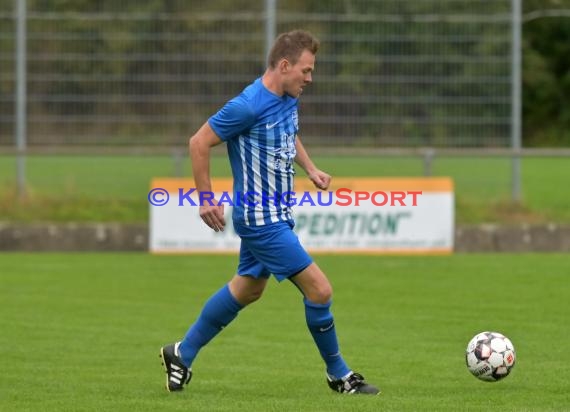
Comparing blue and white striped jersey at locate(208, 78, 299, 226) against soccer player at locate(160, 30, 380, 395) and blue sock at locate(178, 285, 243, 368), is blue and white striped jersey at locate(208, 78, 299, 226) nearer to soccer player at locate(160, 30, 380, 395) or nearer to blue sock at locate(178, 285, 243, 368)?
soccer player at locate(160, 30, 380, 395)

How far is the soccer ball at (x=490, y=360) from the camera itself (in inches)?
311

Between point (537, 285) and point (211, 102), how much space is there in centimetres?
750

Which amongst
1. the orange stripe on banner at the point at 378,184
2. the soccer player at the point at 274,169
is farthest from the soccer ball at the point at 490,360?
the orange stripe on banner at the point at 378,184

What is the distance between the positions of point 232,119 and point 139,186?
1258 centimetres

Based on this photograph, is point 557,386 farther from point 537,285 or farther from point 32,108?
point 32,108

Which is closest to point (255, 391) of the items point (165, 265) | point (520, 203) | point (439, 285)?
point (439, 285)

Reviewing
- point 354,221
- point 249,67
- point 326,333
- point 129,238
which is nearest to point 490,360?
point 326,333

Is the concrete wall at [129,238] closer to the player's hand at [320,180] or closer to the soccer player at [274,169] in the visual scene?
the player's hand at [320,180]

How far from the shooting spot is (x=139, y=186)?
20031mm

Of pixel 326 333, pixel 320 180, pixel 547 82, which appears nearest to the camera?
pixel 326 333

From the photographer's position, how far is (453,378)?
8.38 metres

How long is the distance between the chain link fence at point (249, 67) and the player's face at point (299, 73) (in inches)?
495

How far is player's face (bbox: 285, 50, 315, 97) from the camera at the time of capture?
7641 mm

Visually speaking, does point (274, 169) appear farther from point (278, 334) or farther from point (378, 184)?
point (378, 184)
